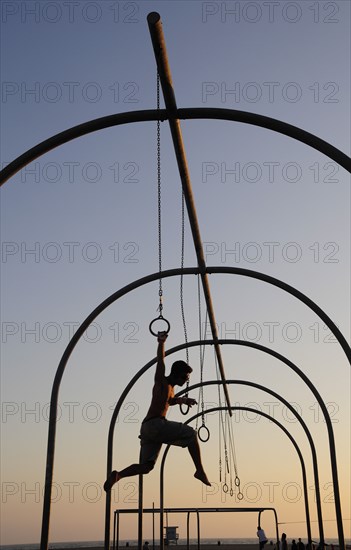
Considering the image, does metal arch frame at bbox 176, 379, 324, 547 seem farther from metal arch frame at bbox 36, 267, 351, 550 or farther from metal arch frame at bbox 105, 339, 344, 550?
metal arch frame at bbox 36, 267, 351, 550

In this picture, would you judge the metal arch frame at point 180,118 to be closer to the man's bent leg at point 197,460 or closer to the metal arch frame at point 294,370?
the man's bent leg at point 197,460

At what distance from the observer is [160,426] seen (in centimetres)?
937

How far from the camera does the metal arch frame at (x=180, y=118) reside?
6977mm

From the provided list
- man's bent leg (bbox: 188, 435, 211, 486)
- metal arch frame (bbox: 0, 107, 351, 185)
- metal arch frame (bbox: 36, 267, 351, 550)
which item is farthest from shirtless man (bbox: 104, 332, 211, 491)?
metal arch frame (bbox: 0, 107, 351, 185)

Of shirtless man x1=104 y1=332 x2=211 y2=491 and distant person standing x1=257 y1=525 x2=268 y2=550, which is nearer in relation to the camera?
shirtless man x1=104 y1=332 x2=211 y2=491

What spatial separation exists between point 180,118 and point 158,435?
412 cm

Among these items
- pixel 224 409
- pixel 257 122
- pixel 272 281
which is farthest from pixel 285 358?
pixel 257 122

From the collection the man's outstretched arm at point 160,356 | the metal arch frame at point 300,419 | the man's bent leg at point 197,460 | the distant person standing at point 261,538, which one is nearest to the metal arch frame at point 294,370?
the metal arch frame at point 300,419

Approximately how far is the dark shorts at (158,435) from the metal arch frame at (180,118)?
13.0 feet

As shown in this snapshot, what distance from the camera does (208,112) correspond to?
760 cm

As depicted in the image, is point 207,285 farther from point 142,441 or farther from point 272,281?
point 142,441

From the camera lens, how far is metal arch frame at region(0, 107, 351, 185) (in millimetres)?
6977

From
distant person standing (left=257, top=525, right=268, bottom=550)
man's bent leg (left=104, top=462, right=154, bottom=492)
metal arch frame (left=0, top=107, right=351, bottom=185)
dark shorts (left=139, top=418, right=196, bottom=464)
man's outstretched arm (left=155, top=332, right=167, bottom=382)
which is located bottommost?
distant person standing (left=257, top=525, right=268, bottom=550)

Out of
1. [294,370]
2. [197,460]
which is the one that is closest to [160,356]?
[197,460]
